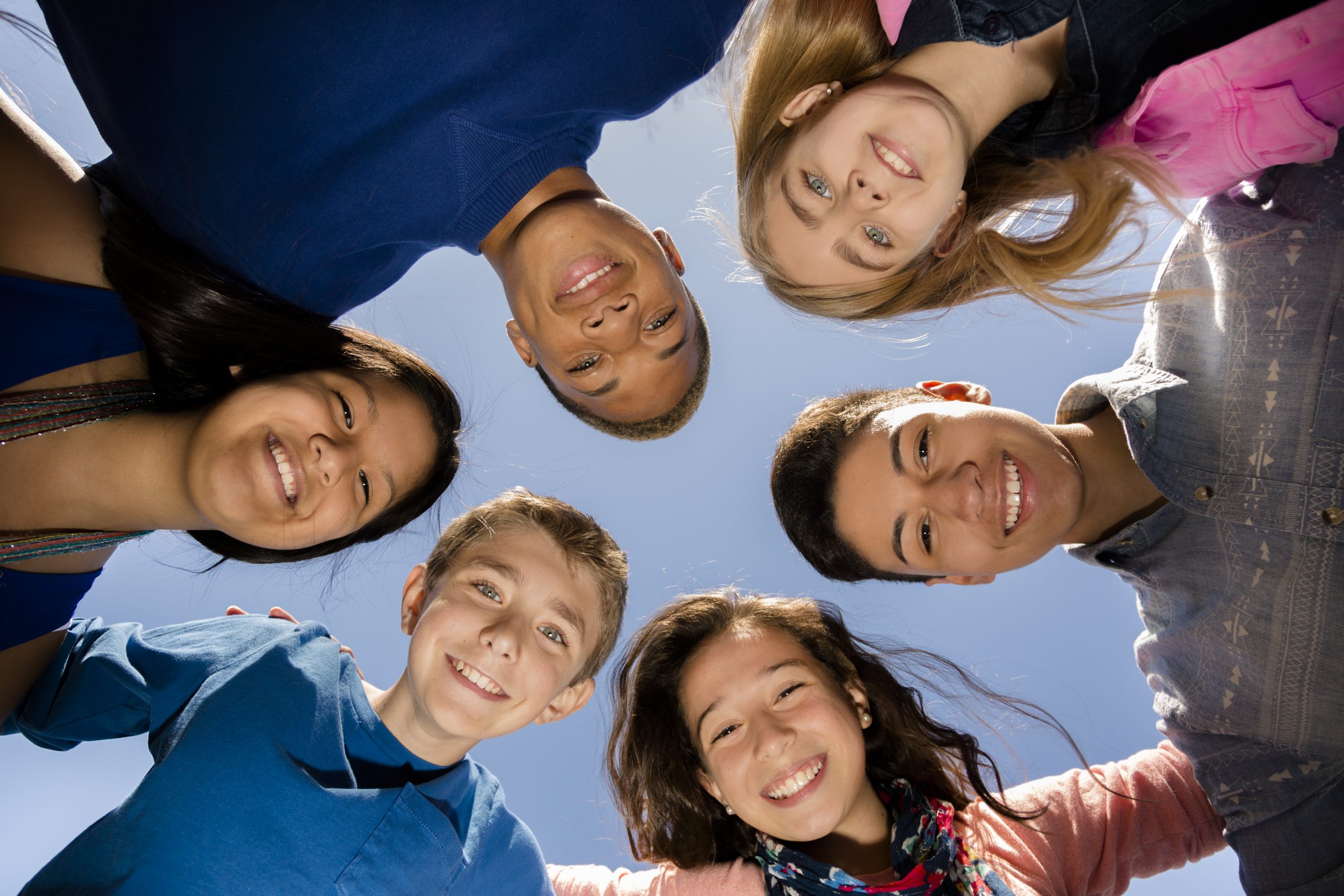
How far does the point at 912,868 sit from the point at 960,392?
61.2 inches

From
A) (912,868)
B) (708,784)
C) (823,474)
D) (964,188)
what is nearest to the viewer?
(964,188)

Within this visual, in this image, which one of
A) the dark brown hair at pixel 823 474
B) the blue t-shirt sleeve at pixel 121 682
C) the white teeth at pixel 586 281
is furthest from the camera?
the dark brown hair at pixel 823 474

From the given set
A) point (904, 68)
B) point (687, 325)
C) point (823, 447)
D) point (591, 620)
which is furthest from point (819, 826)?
point (904, 68)

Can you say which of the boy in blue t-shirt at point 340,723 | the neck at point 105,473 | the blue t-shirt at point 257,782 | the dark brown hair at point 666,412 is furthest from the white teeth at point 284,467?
the dark brown hair at point 666,412

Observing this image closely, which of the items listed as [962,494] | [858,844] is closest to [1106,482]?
[962,494]

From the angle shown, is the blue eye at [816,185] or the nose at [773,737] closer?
the blue eye at [816,185]

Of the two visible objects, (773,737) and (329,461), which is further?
(773,737)

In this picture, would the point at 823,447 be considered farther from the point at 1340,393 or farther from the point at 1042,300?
the point at 1340,393

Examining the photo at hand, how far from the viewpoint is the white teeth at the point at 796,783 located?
2.41 metres

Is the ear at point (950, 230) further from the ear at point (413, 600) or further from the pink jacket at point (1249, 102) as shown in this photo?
the ear at point (413, 600)

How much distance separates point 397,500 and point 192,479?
69cm

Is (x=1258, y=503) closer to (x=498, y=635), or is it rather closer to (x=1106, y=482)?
(x=1106, y=482)

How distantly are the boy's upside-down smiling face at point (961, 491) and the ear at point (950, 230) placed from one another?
1.62ft

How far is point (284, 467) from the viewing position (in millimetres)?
2096
